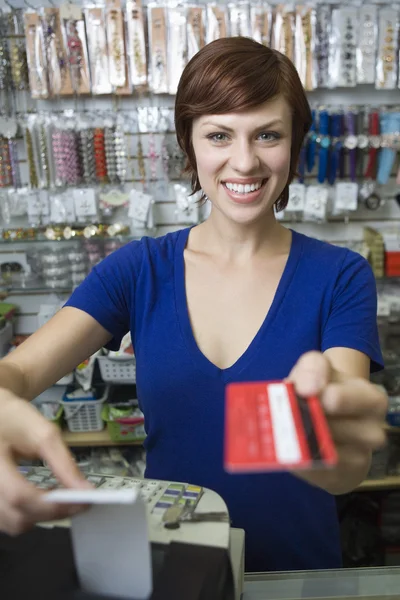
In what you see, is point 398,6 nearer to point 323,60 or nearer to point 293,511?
point 323,60

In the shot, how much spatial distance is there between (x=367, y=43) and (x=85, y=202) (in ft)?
4.47

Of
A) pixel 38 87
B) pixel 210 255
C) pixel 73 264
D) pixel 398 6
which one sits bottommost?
pixel 73 264

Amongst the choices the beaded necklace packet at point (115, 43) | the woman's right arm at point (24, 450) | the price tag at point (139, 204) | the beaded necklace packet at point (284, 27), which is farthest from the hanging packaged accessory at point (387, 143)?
the woman's right arm at point (24, 450)

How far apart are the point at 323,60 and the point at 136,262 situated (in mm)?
1593

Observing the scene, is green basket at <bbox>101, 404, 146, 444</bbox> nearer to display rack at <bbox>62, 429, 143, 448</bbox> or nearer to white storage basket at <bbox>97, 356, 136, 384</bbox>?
display rack at <bbox>62, 429, 143, 448</bbox>

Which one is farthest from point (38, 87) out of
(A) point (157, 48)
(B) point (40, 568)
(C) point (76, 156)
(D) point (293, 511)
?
(B) point (40, 568)

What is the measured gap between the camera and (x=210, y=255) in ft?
3.67

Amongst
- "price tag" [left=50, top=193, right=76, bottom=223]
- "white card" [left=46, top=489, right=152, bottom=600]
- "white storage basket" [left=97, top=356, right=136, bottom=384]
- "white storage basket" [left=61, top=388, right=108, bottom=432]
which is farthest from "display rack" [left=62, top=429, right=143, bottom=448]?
"white card" [left=46, top=489, right=152, bottom=600]

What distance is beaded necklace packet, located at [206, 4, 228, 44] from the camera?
2.12 meters

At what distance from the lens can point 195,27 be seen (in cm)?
214

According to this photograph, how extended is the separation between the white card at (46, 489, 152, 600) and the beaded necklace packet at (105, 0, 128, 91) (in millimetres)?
2096

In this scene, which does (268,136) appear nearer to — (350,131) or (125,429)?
(350,131)

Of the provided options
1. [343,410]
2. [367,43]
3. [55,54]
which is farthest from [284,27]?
[343,410]

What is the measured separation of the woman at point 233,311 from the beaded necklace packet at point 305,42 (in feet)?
4.22
